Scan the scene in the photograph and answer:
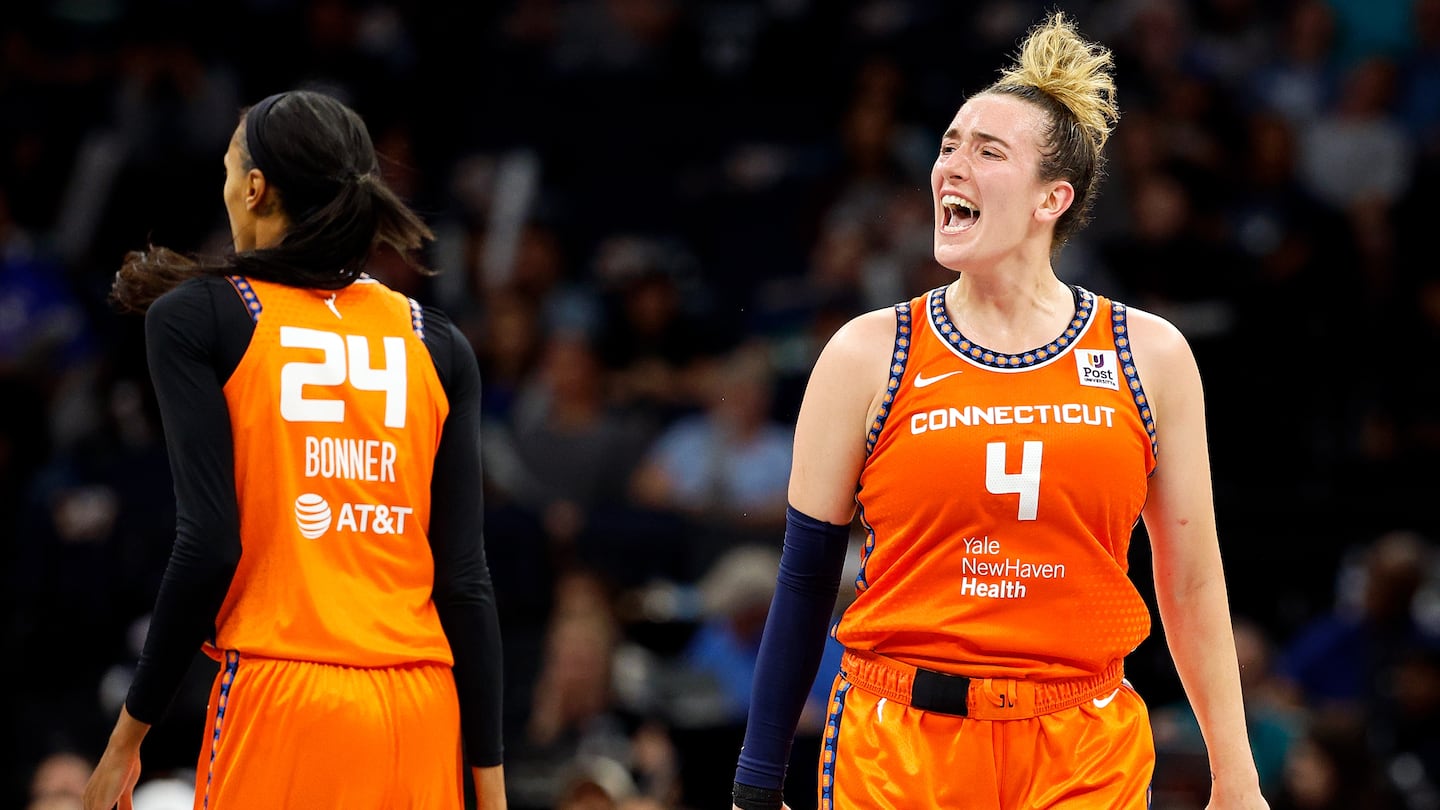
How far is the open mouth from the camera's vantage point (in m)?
3.93

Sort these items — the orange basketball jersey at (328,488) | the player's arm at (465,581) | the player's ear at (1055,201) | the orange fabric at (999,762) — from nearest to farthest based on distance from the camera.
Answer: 1. the orange fabric at (999,762)
2. the orange basketball jersey at (328,488)
3. the player's ear at (1055,201)
4. the player's arm at (465,581)

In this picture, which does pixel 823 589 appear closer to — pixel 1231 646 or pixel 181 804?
pixel 1231 646

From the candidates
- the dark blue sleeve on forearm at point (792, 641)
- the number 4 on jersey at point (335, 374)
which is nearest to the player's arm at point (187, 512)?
the number 4 on jersey at point (335, 374)

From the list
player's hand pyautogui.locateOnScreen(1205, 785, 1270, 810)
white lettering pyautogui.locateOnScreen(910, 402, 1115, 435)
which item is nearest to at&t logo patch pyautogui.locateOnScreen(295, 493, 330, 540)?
white lettering pyautogui.locateOnScreen(910, 402, 1115, 435)

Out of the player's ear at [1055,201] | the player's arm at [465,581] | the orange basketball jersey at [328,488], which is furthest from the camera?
the player's arm at [465,581]

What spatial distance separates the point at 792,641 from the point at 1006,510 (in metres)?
0.55

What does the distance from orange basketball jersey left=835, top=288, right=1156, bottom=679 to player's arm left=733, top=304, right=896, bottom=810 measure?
6cm

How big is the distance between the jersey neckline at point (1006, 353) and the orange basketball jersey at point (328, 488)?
115 cm

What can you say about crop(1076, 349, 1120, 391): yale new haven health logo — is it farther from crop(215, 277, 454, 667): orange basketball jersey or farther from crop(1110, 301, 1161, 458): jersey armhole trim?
crop(215, 277, 454, 667): orange basketball jersey

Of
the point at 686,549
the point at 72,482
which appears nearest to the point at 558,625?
the point at 686,549

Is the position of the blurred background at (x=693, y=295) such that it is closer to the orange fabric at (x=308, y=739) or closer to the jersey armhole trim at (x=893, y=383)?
the orange fabric at (x=308, y=739)

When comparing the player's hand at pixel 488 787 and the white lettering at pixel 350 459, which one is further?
the player's hand at pixel 488 787

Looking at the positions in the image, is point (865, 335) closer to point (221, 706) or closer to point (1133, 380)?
point (1133, 380)

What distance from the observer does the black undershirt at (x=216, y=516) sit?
3.73 m
